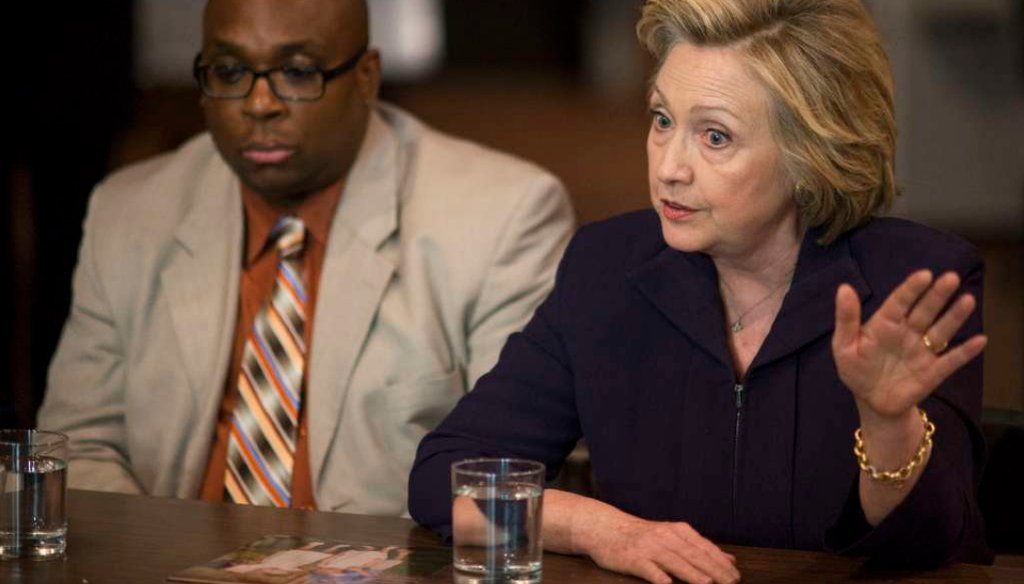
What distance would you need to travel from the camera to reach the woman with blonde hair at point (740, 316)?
216 centimetres

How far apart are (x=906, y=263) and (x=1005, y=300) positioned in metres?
4.75

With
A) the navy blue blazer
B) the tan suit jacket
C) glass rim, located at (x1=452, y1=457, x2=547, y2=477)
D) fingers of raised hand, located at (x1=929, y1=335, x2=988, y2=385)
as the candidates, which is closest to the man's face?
the tan suit jacket

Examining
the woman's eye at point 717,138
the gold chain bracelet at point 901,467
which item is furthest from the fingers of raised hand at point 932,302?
the woman's eye at point 717,138

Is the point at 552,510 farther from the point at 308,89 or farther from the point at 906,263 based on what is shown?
the point at 308,89

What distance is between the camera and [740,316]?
232 centimetres

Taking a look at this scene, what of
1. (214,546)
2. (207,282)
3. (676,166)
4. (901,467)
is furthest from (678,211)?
(207,282)

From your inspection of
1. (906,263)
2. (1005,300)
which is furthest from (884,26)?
(906,263)

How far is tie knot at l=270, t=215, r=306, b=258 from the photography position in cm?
300

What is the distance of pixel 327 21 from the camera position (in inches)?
114

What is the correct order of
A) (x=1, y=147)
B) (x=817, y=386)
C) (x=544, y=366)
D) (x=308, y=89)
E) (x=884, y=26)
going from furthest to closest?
(x=884, y=26) → (x=1, y=147) → (x=308, y=89) → (x=544, y=366) → (x=817, y=386)

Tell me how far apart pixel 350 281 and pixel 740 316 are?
2.89ft

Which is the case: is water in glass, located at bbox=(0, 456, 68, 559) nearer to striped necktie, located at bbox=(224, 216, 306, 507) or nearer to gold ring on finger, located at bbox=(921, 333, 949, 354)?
striped necktie, located at bbox=(224, 216, 306, 507)

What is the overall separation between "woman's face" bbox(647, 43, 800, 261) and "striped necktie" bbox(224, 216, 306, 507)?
944mm

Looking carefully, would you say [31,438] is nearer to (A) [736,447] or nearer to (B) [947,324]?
(A) [736,447]
